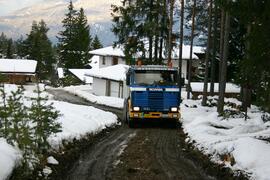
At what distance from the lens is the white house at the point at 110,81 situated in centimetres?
5067

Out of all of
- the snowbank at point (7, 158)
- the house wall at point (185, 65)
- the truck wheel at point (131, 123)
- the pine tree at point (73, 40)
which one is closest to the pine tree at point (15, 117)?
the snowbank at point (7, 158)

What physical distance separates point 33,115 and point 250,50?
626 cm

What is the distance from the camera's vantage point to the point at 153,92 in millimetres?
21844

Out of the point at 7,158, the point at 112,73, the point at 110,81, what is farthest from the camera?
the point at 110,81

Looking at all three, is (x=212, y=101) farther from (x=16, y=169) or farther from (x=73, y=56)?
(x=73, y=56)

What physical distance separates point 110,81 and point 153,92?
3205 centimetres

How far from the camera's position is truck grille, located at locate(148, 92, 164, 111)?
71.9 ft

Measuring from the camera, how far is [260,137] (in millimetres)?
14344

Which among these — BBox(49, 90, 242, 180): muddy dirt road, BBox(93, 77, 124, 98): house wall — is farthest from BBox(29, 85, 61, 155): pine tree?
BBox(93, 77, 124, 98): house wall

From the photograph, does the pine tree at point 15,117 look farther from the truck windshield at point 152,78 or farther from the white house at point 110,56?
the white house at point 110,56

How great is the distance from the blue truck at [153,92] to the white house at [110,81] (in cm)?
2716

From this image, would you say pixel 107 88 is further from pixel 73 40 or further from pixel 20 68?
pixel 73 40

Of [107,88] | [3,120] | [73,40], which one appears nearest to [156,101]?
[3,120]

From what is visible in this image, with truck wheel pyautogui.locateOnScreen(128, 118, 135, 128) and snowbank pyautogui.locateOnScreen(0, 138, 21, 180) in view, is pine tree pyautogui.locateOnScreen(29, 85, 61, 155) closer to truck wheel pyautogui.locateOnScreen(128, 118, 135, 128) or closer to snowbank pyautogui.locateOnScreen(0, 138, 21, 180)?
snowbank pyautogui.locateOnScreen(0, 138, 21, 180)
